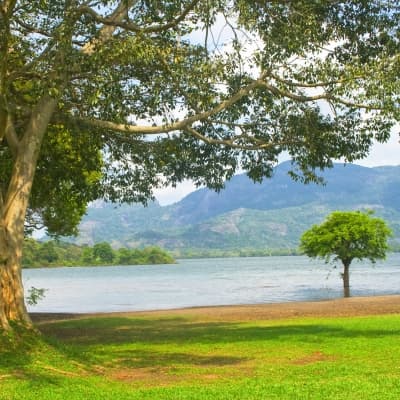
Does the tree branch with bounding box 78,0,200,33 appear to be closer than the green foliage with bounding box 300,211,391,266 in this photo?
Yes

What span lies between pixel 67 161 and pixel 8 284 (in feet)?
21.7

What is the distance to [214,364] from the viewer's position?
53.5ft

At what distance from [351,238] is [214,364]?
39.2m

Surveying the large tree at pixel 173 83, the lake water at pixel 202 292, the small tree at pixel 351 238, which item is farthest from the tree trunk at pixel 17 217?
the small tree at pixel 351 238

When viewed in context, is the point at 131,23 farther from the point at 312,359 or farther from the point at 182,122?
the point at 312,359

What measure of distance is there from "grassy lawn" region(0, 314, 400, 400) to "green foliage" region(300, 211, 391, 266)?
28573 millimetres

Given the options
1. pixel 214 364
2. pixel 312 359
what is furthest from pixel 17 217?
pixel 312 359

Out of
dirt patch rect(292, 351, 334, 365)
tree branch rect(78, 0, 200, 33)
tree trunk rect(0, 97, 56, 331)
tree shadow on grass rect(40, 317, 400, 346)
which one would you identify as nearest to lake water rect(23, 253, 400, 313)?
tree shadow on grass rect(40, 317, 400, 346)

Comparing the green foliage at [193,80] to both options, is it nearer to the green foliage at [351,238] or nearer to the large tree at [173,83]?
the large tree at [173,83]

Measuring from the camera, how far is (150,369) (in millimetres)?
15781

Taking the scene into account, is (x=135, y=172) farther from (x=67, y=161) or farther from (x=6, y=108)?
(x=6, y=108)

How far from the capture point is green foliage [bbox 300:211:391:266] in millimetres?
53250

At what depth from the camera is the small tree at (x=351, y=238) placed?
5325cm

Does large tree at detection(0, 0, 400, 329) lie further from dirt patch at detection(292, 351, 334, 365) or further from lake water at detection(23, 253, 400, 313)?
lake water at detection(23, 253, 400, 313)
